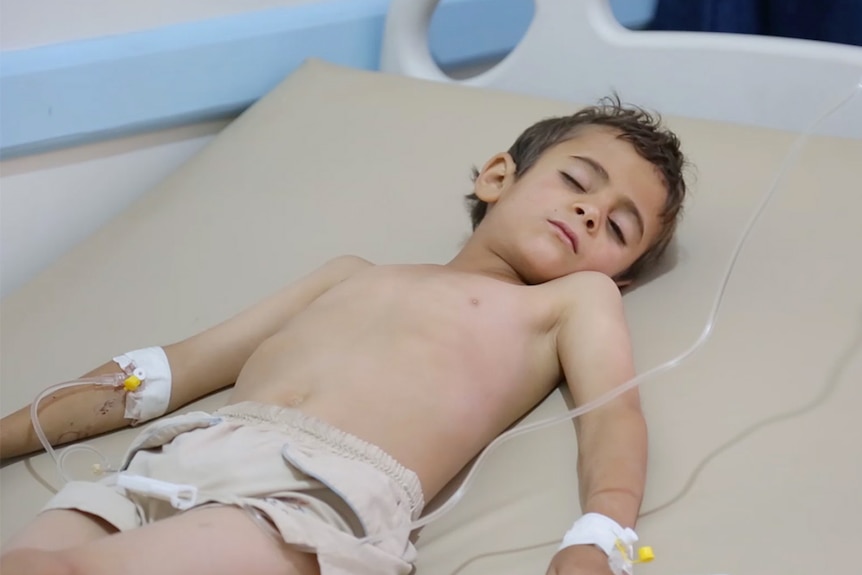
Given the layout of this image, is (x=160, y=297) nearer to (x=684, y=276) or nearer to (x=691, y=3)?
(x=684, y=276)

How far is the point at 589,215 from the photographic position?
1033 mm

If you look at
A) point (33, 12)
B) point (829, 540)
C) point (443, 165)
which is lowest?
point (829, 540)

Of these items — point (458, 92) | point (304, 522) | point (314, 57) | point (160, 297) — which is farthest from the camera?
point (314, 57)

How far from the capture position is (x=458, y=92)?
1485 millimetres

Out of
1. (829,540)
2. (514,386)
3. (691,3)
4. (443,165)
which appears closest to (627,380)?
(514,386)

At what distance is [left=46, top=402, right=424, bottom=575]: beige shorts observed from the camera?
0.76 m

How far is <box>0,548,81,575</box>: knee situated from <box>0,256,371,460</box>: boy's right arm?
1.13 feet

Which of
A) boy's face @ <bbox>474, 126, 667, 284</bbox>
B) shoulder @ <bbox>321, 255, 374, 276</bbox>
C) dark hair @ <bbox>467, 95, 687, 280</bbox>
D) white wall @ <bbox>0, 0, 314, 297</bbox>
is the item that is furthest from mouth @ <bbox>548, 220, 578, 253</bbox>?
white wall @ <bbox>0, 0, 314, 297</bbox>

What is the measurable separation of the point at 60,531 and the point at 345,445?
0.79 ft

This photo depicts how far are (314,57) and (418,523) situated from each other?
1062mm

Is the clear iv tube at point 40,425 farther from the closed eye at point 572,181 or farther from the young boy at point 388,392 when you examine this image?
the closed eye at point 572,181

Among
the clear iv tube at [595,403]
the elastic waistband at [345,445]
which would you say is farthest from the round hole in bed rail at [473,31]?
the elastic waistband at [345,445]

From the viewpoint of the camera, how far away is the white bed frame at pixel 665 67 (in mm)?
1344

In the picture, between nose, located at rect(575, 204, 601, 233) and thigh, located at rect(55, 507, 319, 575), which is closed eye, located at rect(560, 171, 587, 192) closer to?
nose, located at rect(575, 204, 601, 233)
